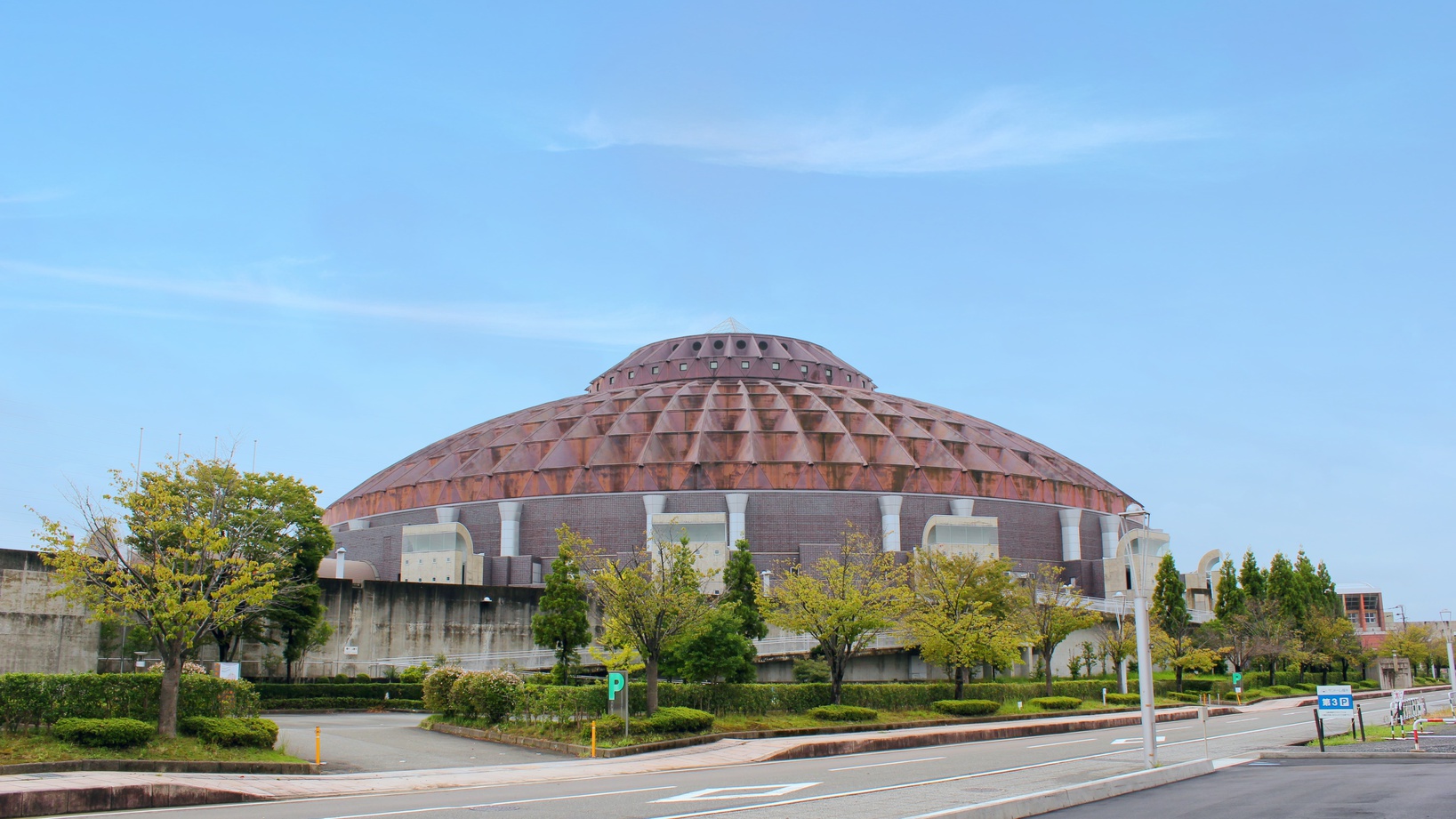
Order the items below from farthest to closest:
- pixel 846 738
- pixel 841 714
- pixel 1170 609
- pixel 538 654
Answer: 1. pixel 1170 609
2. pixel 538 654
3. pixel 841 714
4. pixel 846 738

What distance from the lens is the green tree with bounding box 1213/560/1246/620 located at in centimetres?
6350

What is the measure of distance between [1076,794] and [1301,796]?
330cm

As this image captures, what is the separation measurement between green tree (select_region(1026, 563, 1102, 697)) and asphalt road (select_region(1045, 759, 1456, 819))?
24685 millimetres

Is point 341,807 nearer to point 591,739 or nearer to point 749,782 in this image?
point 749,782

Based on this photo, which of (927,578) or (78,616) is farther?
(927,578)

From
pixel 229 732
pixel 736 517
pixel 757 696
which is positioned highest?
pixel 736 517

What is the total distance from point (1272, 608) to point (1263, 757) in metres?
44.6

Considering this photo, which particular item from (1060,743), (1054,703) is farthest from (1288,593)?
(1060,743)

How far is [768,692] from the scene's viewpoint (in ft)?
116

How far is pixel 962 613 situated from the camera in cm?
4412

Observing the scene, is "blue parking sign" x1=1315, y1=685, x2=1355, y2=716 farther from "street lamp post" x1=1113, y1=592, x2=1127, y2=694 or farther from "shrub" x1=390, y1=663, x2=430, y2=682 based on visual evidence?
"shrub" x1=390, y1=663, x2=430, y2=682

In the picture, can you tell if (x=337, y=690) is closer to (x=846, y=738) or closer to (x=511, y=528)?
(x=846, y=738)

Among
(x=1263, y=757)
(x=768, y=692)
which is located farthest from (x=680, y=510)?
(x=1263, y=757)

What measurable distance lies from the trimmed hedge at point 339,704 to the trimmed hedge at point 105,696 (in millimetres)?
13967
